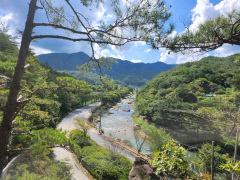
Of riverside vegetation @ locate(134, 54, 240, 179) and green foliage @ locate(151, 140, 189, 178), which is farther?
riverside vegetation @ locate(134, 54, 240, 179)

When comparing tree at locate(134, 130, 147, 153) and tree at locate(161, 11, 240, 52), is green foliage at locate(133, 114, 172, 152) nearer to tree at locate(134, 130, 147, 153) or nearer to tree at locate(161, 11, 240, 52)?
tree at locate(134, 130, 147, 153)

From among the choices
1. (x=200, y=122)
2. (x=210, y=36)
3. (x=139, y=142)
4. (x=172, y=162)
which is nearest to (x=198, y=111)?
(x=200, y=122)

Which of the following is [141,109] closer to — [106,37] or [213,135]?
[213,135]

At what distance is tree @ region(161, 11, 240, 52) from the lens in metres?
1.95

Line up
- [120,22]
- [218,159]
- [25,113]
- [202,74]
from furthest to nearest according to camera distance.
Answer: [202,74]
[218,159]
[25,113]
[120,22]

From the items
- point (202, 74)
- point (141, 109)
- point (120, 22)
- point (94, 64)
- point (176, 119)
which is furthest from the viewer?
point (202, 74)

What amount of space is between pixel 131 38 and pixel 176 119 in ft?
59.9

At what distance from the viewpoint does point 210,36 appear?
2.18m

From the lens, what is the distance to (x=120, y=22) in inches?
74.8

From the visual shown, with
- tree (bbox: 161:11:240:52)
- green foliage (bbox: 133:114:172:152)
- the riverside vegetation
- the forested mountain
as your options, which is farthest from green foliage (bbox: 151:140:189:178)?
green foliage (bbox: 133:114:172:152)

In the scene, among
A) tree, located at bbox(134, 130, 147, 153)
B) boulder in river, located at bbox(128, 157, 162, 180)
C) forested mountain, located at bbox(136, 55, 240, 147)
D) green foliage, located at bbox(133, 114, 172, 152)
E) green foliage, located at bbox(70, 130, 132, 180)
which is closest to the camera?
boulder in river, located at bbox(128, 157, 162, 180)

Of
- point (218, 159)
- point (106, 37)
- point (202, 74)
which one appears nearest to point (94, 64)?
point (106, 37)

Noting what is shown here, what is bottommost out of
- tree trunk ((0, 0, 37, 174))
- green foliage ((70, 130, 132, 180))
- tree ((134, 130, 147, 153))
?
tree ((134, 130, 147, 153))

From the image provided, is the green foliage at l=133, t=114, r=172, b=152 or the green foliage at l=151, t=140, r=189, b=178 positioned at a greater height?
the green foliage at l=151, t=140, r=189, b=178
